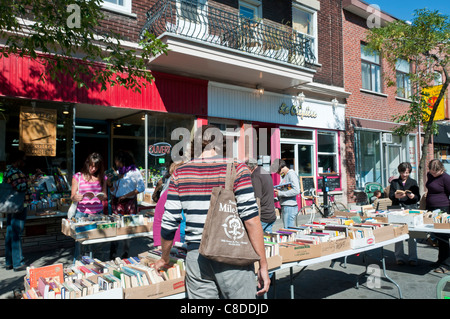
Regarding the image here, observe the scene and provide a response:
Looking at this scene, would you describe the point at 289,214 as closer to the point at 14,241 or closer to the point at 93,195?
the point at 93,195

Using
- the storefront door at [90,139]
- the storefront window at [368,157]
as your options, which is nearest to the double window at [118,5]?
the storefront door at [90,139]

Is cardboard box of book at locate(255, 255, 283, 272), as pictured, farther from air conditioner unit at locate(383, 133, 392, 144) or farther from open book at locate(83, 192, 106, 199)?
air conditioner unit at locate(383, 133, 392, 144)

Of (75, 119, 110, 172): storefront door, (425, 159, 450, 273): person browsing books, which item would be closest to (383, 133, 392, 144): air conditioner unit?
(425, 159, 450, 273): person browsing books

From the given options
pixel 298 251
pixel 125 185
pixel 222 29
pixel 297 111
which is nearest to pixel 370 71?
pixel 297 111

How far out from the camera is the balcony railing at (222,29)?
8875mm

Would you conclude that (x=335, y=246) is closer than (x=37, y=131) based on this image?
Yes

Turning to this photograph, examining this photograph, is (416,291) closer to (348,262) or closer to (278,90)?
(348,262)

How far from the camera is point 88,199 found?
18.2 feet

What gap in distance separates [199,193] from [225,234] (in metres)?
0.38

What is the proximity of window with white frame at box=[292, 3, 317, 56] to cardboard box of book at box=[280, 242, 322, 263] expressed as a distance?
10.7m

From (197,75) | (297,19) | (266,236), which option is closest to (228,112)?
(197,75)

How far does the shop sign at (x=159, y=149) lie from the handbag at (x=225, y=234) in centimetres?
717

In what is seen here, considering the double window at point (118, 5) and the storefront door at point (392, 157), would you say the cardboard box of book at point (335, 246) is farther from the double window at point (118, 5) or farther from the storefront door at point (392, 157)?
the storefront door at point (392, 157)
